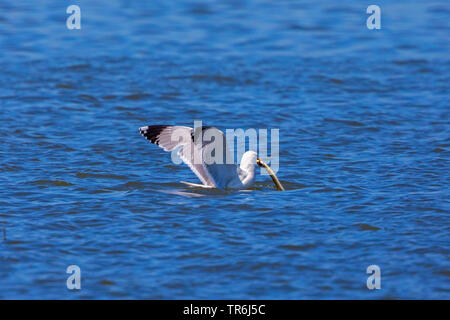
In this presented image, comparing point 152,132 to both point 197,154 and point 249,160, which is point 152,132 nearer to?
point 197,154

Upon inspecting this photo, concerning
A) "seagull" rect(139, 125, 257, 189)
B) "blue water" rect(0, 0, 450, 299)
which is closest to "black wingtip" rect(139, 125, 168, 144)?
"seagull" rect(139, 125, 257, 189)

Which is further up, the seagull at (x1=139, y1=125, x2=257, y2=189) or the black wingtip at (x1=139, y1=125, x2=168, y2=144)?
the black wingtip at (x1=139, y1=125, x2=168, y2=144)

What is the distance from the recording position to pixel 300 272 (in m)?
7.52

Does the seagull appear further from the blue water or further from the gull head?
the blue water

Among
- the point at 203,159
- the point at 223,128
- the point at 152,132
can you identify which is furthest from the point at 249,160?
the point at 223,128

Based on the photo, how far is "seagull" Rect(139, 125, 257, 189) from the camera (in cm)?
977

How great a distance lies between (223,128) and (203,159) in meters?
3.16

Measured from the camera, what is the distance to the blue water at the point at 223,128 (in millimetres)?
7582

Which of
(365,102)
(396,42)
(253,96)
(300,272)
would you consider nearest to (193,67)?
(253,96)

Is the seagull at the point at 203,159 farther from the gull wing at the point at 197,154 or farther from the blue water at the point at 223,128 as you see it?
the blue water at the point at 223,128

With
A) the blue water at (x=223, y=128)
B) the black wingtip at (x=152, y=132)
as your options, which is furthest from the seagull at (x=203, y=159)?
the blue water at (x=223, y=128)

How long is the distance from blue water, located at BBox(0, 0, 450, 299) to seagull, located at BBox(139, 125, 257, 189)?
0.63ft

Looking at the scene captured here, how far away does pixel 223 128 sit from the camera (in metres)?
13.0

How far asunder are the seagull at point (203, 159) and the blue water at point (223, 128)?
0.63 ft
